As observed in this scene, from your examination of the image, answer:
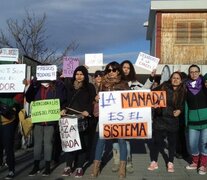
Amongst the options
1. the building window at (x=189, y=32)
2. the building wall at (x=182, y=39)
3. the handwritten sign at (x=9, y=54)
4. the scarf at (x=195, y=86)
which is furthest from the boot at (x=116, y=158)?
the building window at (x=189, y=32)

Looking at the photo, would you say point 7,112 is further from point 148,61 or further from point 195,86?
point 195,86

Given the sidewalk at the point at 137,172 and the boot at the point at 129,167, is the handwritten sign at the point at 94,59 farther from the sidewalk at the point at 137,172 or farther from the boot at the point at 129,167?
the boot at the point at 129,167

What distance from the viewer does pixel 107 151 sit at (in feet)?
40.3

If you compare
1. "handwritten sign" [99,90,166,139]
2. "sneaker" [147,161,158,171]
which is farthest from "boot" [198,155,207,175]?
"handwritten sign" [99,90,166,139]

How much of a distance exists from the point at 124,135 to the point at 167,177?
1234mm

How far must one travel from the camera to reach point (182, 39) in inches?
1080

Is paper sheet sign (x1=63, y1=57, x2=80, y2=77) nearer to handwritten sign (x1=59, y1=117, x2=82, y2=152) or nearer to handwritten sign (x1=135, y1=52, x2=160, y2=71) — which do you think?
handwritten sign (x1=135, y1=52, x2=160, y2=71)

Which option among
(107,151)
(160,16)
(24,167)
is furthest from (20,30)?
(24,167)

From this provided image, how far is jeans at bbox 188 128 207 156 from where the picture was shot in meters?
9.30

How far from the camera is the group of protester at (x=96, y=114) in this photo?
28.3 feet

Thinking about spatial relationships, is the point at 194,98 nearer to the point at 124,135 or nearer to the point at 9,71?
the point at 124,135

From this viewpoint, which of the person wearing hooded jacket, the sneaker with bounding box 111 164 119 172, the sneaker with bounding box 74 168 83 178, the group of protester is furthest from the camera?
the sneaker with bounding box 111 164 119 172

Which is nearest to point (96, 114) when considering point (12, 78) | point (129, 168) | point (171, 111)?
point (129, 168)

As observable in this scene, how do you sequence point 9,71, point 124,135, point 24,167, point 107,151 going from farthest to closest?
point 107,151
point 24,167
point 9,71
point 124,135
